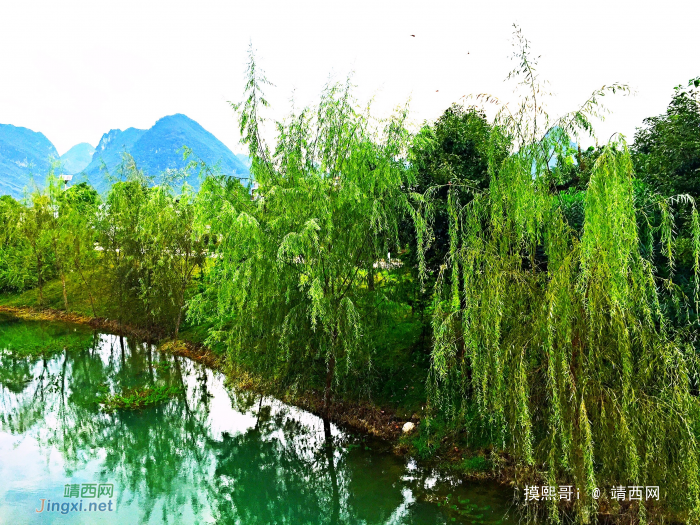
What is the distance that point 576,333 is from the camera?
5.02m

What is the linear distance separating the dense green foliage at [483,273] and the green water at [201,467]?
3.27 ft

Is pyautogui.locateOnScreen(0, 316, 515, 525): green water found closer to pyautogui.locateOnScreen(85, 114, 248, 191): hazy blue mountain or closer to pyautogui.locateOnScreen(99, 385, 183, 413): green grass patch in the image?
pyautogui.locateOnScreen(99, 385, 183, 413): green grass patch

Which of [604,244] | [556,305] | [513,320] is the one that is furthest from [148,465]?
[604,244]

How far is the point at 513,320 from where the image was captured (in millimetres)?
5402

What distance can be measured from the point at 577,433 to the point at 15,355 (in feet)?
55.6

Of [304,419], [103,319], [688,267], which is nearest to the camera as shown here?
[688,267]

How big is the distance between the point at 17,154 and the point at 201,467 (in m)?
171

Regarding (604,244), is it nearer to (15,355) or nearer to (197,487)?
(197,487)

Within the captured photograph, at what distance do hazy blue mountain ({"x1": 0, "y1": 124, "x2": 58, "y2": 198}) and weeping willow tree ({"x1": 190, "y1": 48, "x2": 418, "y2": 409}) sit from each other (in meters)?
129

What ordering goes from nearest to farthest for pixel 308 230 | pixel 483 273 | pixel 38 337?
pixel 483 273 → pixel 308 230 → pixel 38 337

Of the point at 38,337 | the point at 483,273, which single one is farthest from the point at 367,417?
the point at 38,337

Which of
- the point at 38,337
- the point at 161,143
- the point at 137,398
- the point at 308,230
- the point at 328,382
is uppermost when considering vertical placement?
the point at 161,143

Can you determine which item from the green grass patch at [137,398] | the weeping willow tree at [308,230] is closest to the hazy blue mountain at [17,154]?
the green grass patch at [137,398]

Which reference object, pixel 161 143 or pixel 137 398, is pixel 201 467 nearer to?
pixel 137 398
